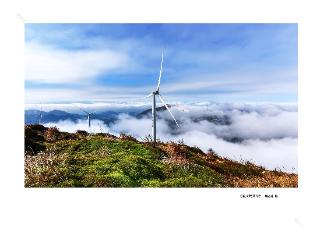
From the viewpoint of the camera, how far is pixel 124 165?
6418mm

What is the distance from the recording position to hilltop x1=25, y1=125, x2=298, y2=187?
6.20 metres

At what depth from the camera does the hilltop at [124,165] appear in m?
6.20

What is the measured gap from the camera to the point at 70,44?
7500 mm
